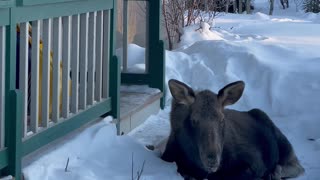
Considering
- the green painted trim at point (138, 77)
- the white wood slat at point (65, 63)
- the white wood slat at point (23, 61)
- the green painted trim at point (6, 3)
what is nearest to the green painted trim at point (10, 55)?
the green painted trim at point (6, 3)

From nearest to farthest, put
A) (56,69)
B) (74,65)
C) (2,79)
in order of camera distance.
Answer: (2,79) < (56,69) < (74,65)

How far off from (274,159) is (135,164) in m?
1.14

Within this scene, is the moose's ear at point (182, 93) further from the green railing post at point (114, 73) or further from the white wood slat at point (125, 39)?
the white wood slat at point (125, 39)

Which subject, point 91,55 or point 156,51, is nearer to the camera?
point 91,55

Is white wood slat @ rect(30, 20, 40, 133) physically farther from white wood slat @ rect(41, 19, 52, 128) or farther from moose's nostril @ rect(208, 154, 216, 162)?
moose's nostril @ rect(208, 154, 216, 162)

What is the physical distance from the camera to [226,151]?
21.8 ft

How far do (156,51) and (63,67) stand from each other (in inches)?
125

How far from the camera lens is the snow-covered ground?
262 inches

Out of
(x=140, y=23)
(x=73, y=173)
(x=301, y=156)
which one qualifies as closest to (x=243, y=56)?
(x=140, y=23)

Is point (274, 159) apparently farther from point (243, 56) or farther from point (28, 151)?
point (243, 56)

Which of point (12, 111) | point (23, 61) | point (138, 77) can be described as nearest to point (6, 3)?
point (23, 61)

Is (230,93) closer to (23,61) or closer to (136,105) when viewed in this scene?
(23,61)

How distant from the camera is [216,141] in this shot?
633 cm

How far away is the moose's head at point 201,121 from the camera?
6.27 meters
